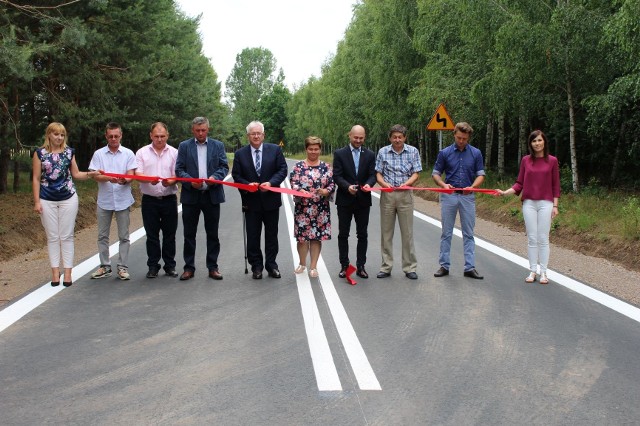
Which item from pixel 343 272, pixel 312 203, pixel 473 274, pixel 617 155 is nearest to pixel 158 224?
pixel 312 203

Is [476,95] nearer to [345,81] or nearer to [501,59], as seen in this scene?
[501,59]

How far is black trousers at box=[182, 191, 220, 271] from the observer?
317 inches

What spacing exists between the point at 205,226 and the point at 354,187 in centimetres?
200

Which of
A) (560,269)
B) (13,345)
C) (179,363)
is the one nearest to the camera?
(179,363)

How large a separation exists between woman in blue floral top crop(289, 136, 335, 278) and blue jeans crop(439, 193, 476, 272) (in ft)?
5.25

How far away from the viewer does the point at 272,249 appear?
26.9 feet

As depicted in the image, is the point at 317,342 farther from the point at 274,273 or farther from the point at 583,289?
the point at 583,289

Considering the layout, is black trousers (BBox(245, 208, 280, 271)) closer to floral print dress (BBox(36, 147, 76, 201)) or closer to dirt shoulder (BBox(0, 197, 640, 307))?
floral print dress (BBox(36, 147, 76, 201))

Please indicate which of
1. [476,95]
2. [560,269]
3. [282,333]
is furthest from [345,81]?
[282,333]

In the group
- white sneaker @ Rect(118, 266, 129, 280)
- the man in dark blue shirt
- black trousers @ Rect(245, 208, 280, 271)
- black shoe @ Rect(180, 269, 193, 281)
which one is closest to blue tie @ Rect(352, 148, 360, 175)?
the man in dark blue shirt

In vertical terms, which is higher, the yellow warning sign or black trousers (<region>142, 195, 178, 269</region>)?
the yellow warning sign

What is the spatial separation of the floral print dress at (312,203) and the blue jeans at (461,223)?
1596 millimetres

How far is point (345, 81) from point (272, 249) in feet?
140

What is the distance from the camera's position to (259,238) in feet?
26.9
